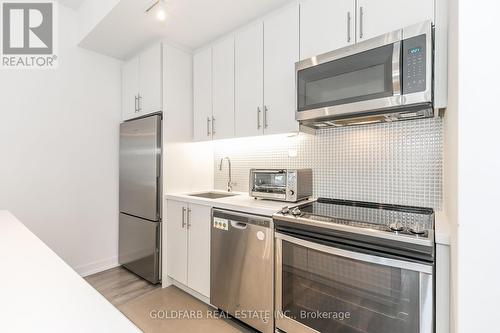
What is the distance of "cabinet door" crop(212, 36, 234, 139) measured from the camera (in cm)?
226

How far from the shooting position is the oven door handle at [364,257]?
1.09 m

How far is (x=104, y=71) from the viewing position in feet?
9.26

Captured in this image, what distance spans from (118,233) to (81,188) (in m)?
0.68

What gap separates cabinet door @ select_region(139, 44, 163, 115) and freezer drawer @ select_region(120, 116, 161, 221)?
0.51 ft

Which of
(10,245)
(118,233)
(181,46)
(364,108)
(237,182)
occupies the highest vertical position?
(181,46)

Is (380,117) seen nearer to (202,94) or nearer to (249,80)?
(249,80)

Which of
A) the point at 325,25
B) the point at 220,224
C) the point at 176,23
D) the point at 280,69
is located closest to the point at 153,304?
the point at 220,224

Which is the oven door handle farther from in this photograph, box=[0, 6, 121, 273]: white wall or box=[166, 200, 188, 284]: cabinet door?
box=[0, 6, 121, 273]: white wall

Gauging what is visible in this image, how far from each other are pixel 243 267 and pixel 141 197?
1.39 metres

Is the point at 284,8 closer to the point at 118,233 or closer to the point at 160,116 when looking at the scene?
the point at 160,116

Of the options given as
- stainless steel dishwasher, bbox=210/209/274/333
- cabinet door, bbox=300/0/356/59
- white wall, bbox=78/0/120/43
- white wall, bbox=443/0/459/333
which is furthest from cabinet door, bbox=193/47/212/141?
white wall, bbox=443/0/459/333

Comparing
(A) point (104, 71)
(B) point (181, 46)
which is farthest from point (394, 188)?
(A) point (104, 71)

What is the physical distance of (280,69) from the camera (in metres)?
1.90
